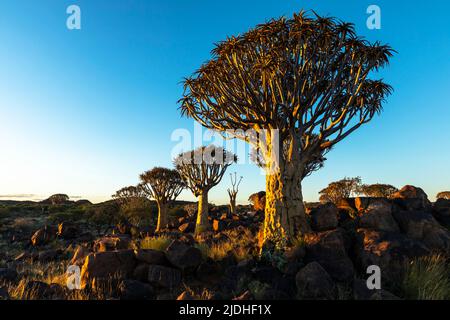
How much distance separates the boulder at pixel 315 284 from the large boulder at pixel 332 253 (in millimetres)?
549

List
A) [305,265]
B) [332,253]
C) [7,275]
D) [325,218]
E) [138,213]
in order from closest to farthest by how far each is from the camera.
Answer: [305,265] → [332,253] → [7,275] → [325,218] → [138,213]

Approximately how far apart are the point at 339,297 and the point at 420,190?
6.03 m

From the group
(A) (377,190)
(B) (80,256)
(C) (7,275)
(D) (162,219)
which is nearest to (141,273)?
(B) (80,256)

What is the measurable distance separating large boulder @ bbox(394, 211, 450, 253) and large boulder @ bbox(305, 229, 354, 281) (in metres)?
1.91

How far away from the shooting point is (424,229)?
699cm

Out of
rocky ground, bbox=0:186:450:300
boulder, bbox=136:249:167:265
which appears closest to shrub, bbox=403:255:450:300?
rocky ground, bbox=0:186:450:300

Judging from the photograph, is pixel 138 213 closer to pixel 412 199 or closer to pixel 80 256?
pixel 80 256

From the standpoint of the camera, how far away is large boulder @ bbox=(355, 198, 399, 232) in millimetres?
7131

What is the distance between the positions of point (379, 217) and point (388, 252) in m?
1.53

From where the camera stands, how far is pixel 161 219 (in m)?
19.9

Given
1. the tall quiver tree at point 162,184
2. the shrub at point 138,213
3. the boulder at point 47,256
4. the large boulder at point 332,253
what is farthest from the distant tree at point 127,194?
the large boulder at point 332,253

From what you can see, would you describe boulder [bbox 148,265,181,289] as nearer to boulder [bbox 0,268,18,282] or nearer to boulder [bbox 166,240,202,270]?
boulder [bbox 166,240,202,270]

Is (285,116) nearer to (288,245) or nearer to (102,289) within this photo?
(288,245)

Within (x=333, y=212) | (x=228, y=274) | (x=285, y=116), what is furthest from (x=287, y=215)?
(x=285, y=116)
